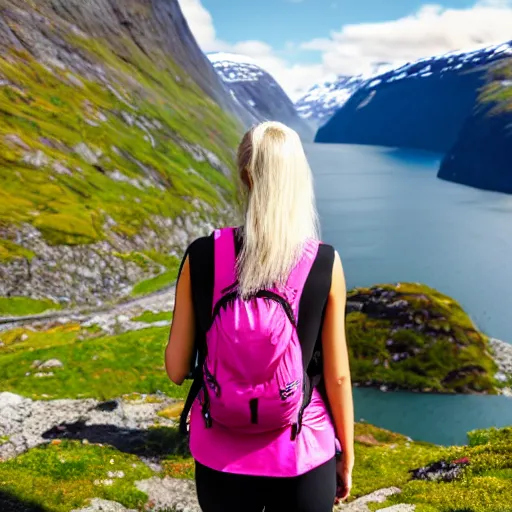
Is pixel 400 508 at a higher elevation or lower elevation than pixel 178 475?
higher

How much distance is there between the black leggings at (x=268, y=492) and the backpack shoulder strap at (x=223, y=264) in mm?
1536

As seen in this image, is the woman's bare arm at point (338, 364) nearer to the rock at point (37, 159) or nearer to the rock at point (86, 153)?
the rock at point (37, 159)

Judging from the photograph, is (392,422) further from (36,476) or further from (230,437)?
(230,437)

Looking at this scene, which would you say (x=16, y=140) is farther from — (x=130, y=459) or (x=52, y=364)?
(x=130, y=459)

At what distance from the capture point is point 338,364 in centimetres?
500

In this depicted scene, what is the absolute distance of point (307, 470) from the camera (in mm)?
4625

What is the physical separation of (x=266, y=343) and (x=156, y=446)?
54.9 ft

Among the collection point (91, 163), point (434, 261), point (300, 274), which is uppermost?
point (300, 274)

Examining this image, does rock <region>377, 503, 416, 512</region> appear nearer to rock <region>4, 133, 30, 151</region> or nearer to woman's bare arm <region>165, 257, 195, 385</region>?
woman's bare arm <region>165, 257, 195, 385</region>

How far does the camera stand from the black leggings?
4625 millimetres

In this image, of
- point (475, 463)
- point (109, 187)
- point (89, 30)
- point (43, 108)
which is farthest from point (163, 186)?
point (475, 463)

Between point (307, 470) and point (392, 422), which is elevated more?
point (307, 470)

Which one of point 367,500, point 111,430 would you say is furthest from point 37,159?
point 367,500

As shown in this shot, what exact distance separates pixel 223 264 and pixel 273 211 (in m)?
0.64
